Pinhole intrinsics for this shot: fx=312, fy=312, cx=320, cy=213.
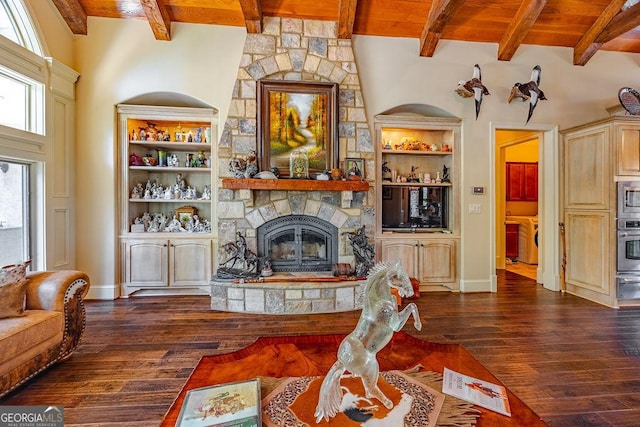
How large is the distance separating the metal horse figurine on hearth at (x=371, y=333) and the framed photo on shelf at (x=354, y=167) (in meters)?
2.98

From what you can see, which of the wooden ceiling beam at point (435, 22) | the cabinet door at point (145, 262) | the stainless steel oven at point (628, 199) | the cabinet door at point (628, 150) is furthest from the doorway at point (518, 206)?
the cabinet door at point (145, 262)

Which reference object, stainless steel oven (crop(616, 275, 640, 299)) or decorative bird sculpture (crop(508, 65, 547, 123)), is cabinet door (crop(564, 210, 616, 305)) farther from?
decorative bird sculpture (crop(508, 65, 547, 123))

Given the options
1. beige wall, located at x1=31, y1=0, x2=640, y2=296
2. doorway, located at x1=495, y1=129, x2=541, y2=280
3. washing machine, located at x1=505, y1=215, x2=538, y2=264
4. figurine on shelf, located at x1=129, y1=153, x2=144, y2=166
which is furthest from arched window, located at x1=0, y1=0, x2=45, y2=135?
washing machine, located at x1=505, y1=215, x2=538, y2=264

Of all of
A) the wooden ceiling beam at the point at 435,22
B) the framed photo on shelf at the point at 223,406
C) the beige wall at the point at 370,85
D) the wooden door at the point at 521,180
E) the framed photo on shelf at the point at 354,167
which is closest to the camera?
the framed photo on shelf at the point at 223,406

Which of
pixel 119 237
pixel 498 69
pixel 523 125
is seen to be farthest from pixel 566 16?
pixel 119 237

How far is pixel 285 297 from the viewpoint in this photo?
12.2 feet

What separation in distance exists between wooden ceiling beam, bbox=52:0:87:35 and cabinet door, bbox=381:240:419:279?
5.00 metres

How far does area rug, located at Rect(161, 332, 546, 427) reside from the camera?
4.70 ft

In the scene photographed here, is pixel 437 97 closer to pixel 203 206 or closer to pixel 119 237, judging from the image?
pixel 203 206

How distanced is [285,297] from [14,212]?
316cm

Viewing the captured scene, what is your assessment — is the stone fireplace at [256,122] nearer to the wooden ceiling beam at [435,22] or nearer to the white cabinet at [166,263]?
the white cabinet at [166,263]

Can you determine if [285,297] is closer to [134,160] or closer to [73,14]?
[134,160]

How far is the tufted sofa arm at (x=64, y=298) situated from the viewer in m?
2.40

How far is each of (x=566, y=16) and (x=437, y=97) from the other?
6.56 ft
